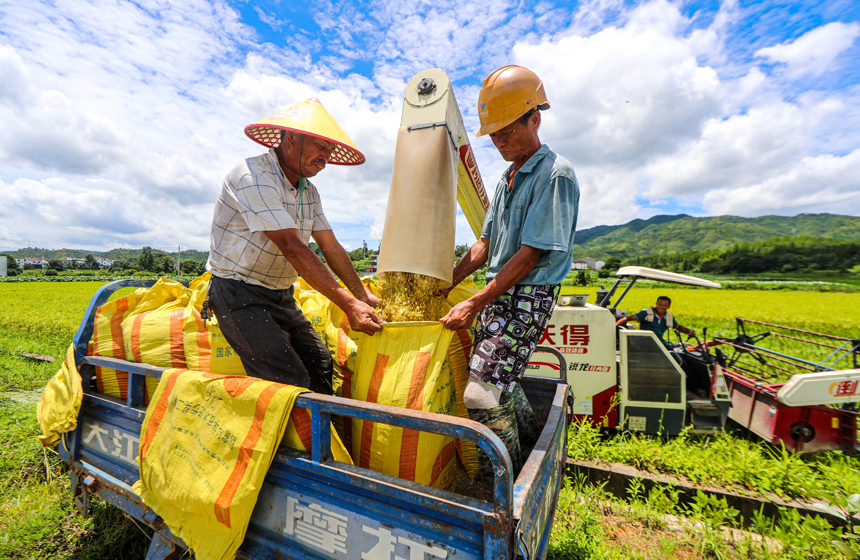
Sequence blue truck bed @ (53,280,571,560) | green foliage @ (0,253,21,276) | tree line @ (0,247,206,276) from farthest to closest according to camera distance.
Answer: green foliage @ (0,253,21,276)
tree line @ (0,247,206,276)
blue truck bed @ (53,280,571,560)

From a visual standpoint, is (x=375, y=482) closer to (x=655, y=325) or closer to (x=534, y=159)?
(x=534, y=159)

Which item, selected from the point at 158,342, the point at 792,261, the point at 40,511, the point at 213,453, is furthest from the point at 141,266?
the point at 792,261

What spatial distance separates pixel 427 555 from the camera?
3.76 ft

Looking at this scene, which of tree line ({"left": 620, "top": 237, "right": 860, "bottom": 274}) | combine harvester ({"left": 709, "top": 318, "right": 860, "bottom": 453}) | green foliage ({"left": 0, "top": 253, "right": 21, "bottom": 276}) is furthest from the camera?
green foliage ({"left": 0, "top": 253, "right": 21, "bottom": 276})

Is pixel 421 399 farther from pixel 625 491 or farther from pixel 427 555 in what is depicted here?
pixel 625 491

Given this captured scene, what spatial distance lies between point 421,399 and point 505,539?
0.60 meters

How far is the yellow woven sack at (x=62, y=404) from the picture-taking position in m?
2.14

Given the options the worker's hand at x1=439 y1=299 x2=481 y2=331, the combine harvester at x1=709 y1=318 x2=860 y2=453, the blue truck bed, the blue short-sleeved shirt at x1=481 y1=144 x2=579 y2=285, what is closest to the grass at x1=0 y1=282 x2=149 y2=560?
the blue truck bed

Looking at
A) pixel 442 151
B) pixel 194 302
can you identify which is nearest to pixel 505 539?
pixel 442 151

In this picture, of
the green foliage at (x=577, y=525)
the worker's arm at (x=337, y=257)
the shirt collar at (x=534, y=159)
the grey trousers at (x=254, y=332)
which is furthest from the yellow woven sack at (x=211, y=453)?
the green foliage at (x=577, y=525)

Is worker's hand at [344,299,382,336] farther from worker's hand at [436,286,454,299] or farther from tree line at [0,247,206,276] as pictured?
tree line at [0,247,206,276]

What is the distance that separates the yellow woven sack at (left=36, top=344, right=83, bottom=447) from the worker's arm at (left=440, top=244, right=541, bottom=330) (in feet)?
6.94

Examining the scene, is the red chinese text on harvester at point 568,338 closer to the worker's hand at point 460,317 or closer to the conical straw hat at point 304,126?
the worker's hand at point 460,317

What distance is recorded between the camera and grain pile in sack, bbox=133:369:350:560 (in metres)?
1.40
